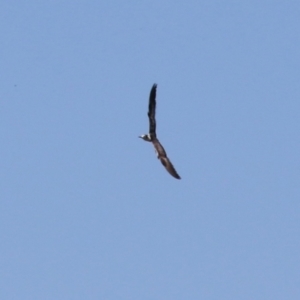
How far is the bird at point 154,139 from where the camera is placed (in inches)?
3949

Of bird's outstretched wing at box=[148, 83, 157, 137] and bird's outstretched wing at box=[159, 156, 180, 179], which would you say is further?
bird's outstretched wing at box=[159, 156, 180, 179]

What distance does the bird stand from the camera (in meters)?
100

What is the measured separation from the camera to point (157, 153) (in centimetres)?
10100

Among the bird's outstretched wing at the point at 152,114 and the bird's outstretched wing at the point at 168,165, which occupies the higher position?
the bird's outstretched wing at the point at 152,114

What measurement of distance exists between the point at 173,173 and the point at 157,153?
2.10 metres

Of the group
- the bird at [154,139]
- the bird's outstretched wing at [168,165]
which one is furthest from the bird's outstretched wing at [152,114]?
the bird's outstretched wing at [168,165]

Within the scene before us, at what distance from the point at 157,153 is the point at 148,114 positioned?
3212mm

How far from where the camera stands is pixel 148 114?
3952 inches

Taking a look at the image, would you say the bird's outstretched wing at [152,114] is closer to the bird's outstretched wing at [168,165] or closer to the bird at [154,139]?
the bird at [154,139]

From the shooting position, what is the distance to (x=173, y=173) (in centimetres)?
10150

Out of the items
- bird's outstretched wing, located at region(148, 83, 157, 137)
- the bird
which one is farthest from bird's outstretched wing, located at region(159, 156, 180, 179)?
bird's outstretched wing, located at region(148, 83, 157, 137)

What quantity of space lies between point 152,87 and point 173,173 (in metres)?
7.04

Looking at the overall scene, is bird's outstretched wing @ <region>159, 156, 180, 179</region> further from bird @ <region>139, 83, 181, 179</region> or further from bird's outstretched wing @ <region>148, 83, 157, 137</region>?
bird's outstretched wing @ <region>148, 83, 157, 137</region>

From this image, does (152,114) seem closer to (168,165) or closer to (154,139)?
(154,139)
